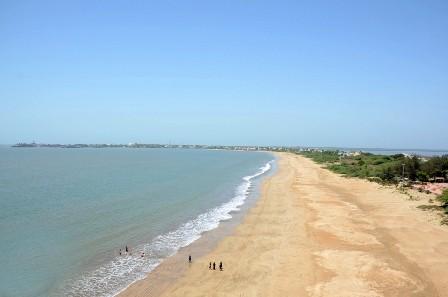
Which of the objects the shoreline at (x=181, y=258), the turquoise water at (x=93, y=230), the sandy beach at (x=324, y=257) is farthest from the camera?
the turquoise water at (x=93, y=230)

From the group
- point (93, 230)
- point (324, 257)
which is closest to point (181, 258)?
point (324, 257)

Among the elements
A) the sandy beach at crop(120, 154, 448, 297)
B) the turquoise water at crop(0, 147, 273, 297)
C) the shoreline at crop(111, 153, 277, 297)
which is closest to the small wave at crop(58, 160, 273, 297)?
the turquoise water at crop(0, 147, 273, 297)

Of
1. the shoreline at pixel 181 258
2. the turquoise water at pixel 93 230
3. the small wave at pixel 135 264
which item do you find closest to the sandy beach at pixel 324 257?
the shoreline at pixel 181 258

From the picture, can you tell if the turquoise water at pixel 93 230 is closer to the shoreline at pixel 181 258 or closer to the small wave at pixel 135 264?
the small wave at pixel 135 264

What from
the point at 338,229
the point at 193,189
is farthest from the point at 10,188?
the point at 338,229

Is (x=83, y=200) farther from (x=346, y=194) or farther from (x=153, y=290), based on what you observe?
(x=346, y=194)

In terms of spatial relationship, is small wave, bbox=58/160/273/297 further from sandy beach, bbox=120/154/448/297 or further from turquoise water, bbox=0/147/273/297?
sandy beach, bbox=120/154/448/297

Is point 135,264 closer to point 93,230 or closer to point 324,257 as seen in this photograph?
point 93,230
